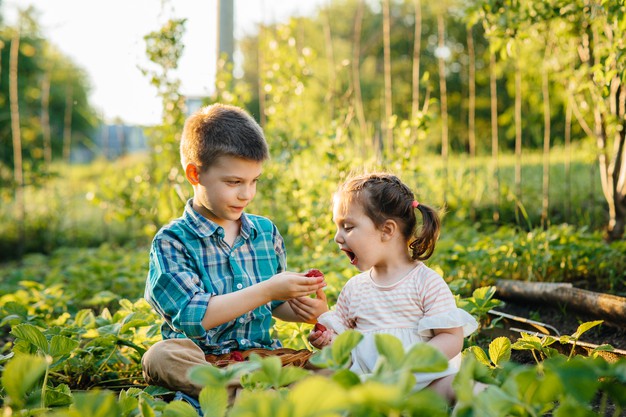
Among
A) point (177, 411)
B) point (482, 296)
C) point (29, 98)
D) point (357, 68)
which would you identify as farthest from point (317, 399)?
point (29, 98)

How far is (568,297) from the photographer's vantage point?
2879 mm

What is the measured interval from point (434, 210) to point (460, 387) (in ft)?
3.03

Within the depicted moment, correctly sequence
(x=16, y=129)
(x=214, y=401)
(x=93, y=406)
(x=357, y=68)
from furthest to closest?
(x=16, y=129)
(x=357, y=68)
(x=214, y=401)
(x=93, y=406)

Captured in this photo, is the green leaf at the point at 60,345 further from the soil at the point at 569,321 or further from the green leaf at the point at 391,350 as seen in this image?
the soil at the point at 569,321

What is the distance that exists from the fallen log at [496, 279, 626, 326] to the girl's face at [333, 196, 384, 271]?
1193 mm

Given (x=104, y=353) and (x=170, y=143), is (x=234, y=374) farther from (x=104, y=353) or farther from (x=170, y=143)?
(x=170, y=143)

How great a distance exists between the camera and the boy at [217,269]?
1.98m

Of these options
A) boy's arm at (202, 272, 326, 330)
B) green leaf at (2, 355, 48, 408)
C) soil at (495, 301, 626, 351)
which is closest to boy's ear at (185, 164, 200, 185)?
boy's arm at (202, 272, 326, 330)

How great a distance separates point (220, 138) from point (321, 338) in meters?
0.76

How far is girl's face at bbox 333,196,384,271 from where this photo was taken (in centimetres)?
200

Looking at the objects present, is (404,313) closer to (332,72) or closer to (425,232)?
(425,232)

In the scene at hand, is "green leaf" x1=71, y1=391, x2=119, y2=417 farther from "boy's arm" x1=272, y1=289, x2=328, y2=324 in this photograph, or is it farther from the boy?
"boy's arm" x1=272, y1=289, x2=328, y2=324

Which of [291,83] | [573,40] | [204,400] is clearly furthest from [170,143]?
[204,400]

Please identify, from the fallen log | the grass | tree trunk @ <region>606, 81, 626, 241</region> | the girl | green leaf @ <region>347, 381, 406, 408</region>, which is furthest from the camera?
the grass
